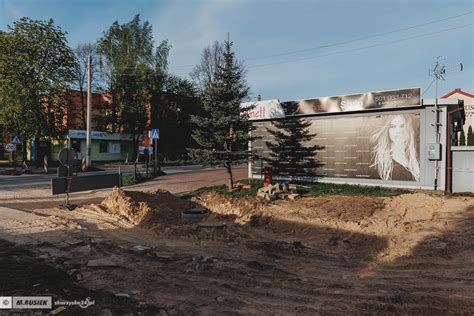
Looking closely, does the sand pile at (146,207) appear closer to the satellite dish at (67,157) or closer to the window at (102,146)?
the satellite dish at (67,157)

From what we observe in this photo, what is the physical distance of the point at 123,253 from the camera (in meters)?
7.26

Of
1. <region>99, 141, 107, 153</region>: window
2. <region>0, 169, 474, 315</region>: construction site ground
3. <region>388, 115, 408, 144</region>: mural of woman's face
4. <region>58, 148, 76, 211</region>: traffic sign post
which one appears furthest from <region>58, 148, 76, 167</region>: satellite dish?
<region>99, 141, 107, 153</region>: window

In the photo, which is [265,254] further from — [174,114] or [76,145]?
[174,114]

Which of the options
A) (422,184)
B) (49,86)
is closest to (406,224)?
(422,184)


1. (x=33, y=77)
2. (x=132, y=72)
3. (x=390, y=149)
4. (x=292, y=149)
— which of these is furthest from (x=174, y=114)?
(x=390, y=149)

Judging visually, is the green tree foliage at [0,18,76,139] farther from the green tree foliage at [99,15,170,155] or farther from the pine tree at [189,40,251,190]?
the pine tree at [189,40,251,190]

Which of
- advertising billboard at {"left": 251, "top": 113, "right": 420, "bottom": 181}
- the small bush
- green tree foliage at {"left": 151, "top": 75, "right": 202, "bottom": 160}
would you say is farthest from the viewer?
green tree foliage at {"left": 151, "top": 75, "right": 202, "bottom": 160}

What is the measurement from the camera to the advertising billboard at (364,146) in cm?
1422

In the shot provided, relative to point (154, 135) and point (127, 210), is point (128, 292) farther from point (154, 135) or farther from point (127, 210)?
point (154, 135)

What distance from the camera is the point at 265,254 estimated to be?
7.68 m

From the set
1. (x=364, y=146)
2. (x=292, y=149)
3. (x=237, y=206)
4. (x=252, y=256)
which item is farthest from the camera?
(x=292, y=149)

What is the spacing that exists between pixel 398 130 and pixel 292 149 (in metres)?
5.05

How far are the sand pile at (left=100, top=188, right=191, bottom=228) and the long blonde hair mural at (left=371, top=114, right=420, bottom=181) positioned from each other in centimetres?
855

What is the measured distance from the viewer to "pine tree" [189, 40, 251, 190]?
14.4 meters
